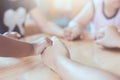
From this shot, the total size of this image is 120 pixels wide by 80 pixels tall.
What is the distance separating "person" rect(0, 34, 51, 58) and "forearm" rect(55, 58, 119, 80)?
0.11 metres

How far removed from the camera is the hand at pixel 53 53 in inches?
24.4

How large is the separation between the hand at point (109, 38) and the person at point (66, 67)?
177 mm

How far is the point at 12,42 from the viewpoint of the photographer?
26.0 inches

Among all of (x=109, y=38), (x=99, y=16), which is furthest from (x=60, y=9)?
(x=109, y=38)

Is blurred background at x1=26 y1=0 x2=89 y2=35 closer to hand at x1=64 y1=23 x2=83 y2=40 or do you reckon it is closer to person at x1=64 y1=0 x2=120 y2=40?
person at x1=64 y1=0 x2=120 y2=40

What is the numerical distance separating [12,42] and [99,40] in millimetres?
297

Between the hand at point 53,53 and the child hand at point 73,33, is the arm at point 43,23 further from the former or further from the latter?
the hand at point 53,53

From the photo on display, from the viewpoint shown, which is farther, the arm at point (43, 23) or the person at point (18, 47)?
the arm at point (43, 23)

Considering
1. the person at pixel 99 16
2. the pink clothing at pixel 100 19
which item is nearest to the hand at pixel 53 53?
the person at pixel 99 16

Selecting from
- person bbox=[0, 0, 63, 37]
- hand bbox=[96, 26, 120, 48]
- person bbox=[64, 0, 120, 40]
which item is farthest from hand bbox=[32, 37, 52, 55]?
person bbox=[0, 0, 63, 37]

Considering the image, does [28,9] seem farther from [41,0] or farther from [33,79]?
[33,79]

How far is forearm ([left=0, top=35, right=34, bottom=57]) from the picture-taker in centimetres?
63

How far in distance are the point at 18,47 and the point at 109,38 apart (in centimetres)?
30

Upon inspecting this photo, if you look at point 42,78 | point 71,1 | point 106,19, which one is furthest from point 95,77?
point 71,1
